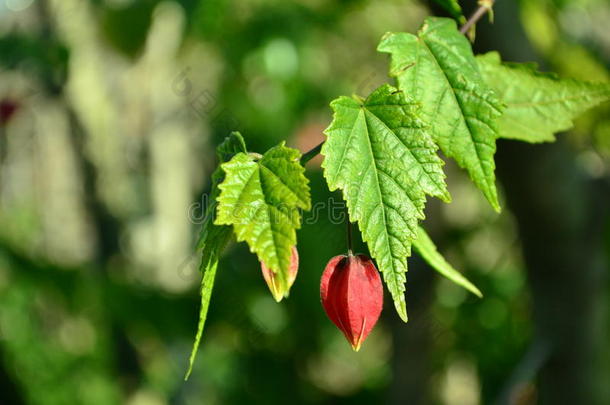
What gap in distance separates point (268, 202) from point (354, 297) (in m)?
0.16

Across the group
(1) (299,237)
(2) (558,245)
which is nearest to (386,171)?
(2) (558,245)

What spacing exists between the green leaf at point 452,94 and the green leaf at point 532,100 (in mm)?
146

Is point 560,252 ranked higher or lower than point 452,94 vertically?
lower

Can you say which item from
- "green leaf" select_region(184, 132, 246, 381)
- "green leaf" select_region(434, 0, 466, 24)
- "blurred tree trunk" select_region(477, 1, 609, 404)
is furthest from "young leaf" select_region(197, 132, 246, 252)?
"blurred tree trunk" select_region(477, 1, 609, 404)

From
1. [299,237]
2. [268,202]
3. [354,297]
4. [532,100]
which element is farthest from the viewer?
[299,237]

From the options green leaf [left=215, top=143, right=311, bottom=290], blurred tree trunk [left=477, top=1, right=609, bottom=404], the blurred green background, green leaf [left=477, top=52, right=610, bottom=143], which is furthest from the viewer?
the blurred green background

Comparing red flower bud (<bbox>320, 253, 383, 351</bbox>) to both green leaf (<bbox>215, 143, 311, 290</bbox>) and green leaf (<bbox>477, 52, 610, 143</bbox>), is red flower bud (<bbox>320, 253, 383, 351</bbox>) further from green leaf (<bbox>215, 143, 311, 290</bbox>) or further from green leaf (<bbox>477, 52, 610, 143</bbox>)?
green leaf (<bbox>477, 52, 610, 143</bbox>)

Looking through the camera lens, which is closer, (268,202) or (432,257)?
(268,202)

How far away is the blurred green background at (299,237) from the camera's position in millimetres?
1344

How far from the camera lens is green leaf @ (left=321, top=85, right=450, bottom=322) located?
52 cm

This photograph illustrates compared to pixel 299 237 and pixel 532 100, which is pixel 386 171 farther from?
pixel 299 237

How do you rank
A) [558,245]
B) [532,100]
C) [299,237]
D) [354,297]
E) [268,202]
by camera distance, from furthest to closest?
[299,237] → [558,245] → [532,100] → [354,297] → [268,202]

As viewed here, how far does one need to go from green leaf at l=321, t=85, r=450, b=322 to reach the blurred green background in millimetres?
376

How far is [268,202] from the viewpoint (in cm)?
52
